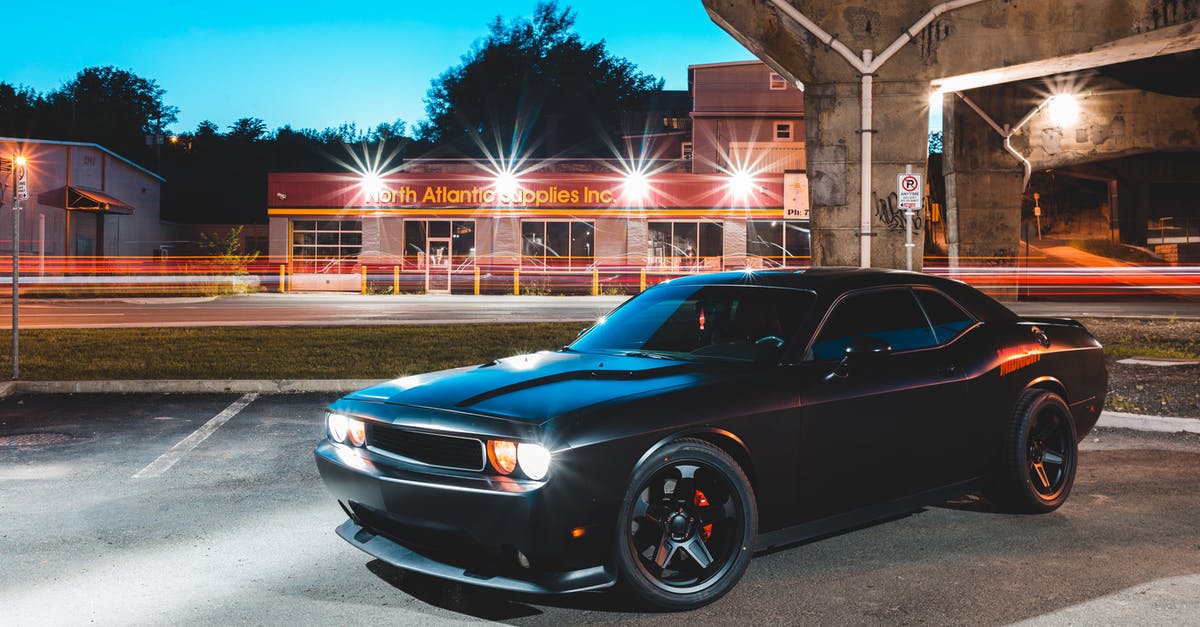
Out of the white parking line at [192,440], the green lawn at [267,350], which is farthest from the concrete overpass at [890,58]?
the white parking line at [192,440]

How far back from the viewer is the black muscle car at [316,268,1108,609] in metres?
3.66

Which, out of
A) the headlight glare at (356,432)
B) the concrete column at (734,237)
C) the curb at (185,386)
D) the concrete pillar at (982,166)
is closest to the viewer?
the headlight glare at (356,432)

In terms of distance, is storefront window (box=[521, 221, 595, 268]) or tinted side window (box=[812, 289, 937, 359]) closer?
tinted side window (box=[812, 289, 937, 359])

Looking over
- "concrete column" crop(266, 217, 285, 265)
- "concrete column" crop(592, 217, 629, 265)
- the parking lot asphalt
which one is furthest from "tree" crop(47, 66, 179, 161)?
the parking lot asphalt

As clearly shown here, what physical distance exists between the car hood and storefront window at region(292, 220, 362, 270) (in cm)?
3896

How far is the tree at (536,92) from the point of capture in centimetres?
8294

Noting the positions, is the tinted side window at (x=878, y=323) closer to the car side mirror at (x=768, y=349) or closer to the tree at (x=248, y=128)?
the car side mirror at (x=768, y=349)

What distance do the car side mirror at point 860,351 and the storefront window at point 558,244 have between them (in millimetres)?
36457

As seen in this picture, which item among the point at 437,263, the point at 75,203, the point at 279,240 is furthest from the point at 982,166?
the point at 75,203

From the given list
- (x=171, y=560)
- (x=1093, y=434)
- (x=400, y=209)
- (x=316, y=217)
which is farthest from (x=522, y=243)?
(x=171, y=560)

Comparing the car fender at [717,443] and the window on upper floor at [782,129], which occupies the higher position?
the window on upper floor at [782,129]

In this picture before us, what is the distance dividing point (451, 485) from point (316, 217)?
40.5 metres

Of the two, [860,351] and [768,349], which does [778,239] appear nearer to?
[768,349]

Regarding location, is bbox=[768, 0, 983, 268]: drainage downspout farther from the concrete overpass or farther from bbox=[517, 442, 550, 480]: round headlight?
bbox=[517, 442, 550, 480]: round headlight
